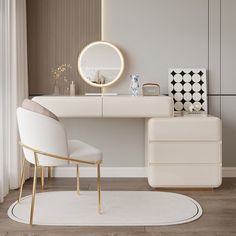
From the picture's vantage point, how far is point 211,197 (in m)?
3.85

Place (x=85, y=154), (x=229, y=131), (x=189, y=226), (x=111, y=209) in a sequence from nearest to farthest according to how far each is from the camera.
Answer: (x=189, y=226) < (x=85, y=154) < (x=111, y=209) < (x=229, y=131)

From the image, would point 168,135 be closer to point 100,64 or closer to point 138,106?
point 138,106

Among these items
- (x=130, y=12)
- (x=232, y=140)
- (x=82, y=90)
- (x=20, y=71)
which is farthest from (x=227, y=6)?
(x=20, y=71)

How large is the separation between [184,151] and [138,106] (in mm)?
561

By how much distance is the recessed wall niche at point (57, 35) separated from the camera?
4.59 meters

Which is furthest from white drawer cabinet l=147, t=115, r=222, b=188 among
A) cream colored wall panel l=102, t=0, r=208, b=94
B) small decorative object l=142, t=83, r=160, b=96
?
cream colored wall panel l=102, t=0, r=208, b=94

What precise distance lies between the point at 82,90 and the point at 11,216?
1.74 m

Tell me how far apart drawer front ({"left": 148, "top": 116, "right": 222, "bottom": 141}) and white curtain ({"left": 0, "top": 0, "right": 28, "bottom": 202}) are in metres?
1.23

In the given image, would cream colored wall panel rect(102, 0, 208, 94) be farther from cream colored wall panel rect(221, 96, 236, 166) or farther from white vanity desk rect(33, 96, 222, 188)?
white vanity desk rect(33, 96, 222, 188)

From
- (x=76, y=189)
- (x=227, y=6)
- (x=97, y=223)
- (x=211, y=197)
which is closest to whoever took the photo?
(x=97, y=223)

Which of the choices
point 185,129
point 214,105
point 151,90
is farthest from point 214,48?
point 185,129

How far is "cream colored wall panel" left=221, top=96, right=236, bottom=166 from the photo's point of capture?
4.66m

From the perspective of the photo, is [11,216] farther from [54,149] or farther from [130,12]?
[130,12]

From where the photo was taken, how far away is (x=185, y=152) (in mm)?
4043
